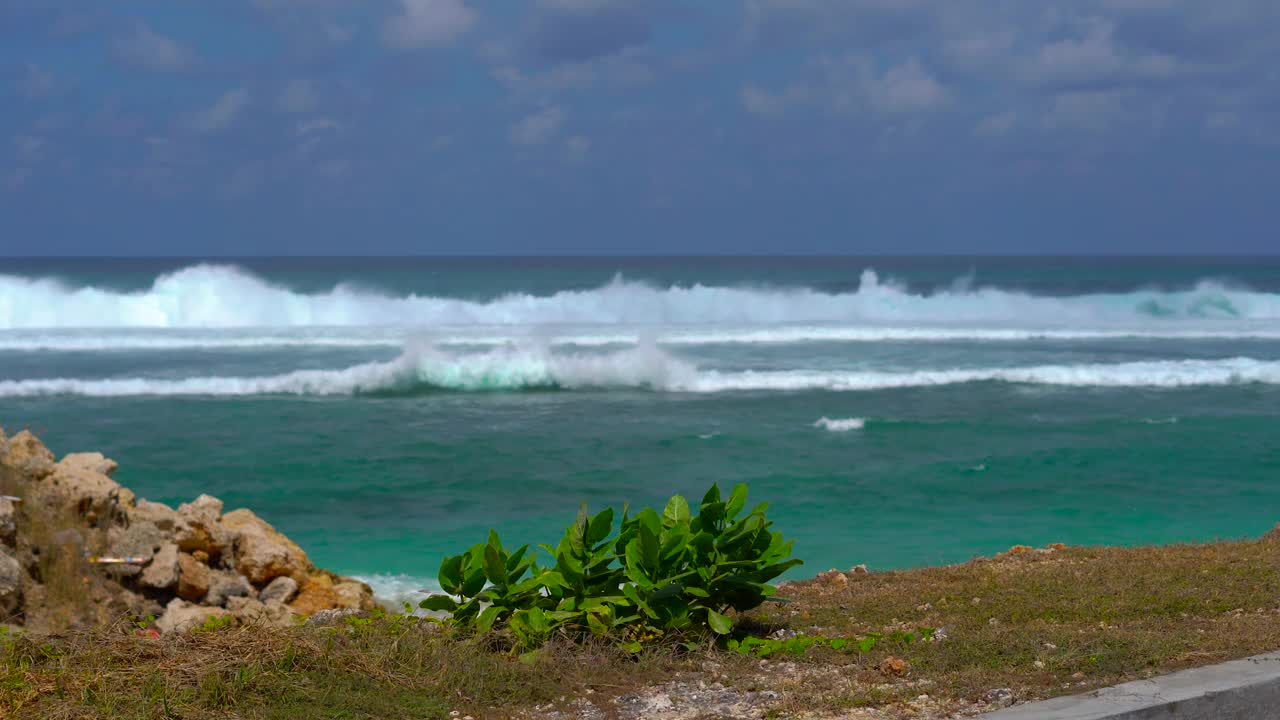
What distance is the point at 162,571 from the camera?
300 inches

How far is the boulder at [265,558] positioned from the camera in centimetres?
823

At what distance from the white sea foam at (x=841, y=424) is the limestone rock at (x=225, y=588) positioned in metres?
9.17

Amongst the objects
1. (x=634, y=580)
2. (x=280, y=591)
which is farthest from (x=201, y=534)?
(x=634, y=580)

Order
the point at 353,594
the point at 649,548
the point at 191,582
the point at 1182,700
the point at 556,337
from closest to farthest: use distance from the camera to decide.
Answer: the point at 1182,700
the point at 649,548
the point at 191,582
the point at 353,594
the point at 556,337

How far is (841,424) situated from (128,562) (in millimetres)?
10364

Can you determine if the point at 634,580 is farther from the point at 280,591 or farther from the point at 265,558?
the point at 265,558

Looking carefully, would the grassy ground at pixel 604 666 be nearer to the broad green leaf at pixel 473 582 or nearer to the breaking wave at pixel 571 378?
the broad green leaf at pixel 473 582

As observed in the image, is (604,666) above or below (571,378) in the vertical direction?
below

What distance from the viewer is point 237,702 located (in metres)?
3.83

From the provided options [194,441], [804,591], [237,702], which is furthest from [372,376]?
[237,702]

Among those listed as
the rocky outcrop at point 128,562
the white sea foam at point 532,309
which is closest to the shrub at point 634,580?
the rocky outcrop at point 128,562

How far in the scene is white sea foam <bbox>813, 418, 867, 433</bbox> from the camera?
15.7 metres

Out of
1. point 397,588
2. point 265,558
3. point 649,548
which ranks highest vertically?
point 649,548

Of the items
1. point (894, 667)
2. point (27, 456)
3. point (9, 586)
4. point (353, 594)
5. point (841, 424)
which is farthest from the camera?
point (841, 424)
